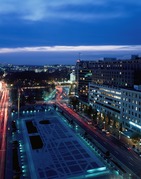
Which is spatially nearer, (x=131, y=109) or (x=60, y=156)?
(x=60, y=156)

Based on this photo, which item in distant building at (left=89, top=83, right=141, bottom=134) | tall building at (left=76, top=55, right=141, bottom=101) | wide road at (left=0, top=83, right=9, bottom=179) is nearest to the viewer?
wide road at (left=0, top=83, right=9, bottom=179)

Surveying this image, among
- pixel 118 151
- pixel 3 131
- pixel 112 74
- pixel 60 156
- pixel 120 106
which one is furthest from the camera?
pixel 112 74

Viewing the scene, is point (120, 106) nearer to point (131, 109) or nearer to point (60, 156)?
point (131, 109)

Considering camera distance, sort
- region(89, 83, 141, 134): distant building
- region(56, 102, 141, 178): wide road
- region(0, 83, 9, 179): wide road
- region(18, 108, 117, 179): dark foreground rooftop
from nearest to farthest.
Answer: region(18, 108, 117, 179): dark foreground rooftop, region(0, 83, 9, 179): wide road, region(56, 102, 141, 178): wide road, region(89, 83, 141, 134): distant building

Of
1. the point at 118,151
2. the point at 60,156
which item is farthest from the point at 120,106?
the point at 60,156

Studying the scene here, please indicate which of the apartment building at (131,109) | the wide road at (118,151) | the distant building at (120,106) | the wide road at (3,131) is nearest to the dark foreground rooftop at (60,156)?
the wide road at (118,151)

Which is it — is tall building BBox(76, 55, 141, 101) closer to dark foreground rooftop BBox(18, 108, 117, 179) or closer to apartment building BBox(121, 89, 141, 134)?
apartment building BBox(121, 89, 141, 134)

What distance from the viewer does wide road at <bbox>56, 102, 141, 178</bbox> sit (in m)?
29.8

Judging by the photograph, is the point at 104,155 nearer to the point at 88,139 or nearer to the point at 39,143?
the point at 88,139

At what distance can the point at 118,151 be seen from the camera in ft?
115

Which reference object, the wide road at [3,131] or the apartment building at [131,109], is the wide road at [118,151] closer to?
the apartment building at [131,109]

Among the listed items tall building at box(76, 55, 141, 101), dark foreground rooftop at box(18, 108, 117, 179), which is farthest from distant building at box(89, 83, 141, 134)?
dark foreground rooftop at box(18, 108, 117, 179)

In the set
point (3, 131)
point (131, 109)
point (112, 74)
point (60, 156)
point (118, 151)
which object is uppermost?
point (112, 74)

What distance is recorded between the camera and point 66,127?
153 feet
